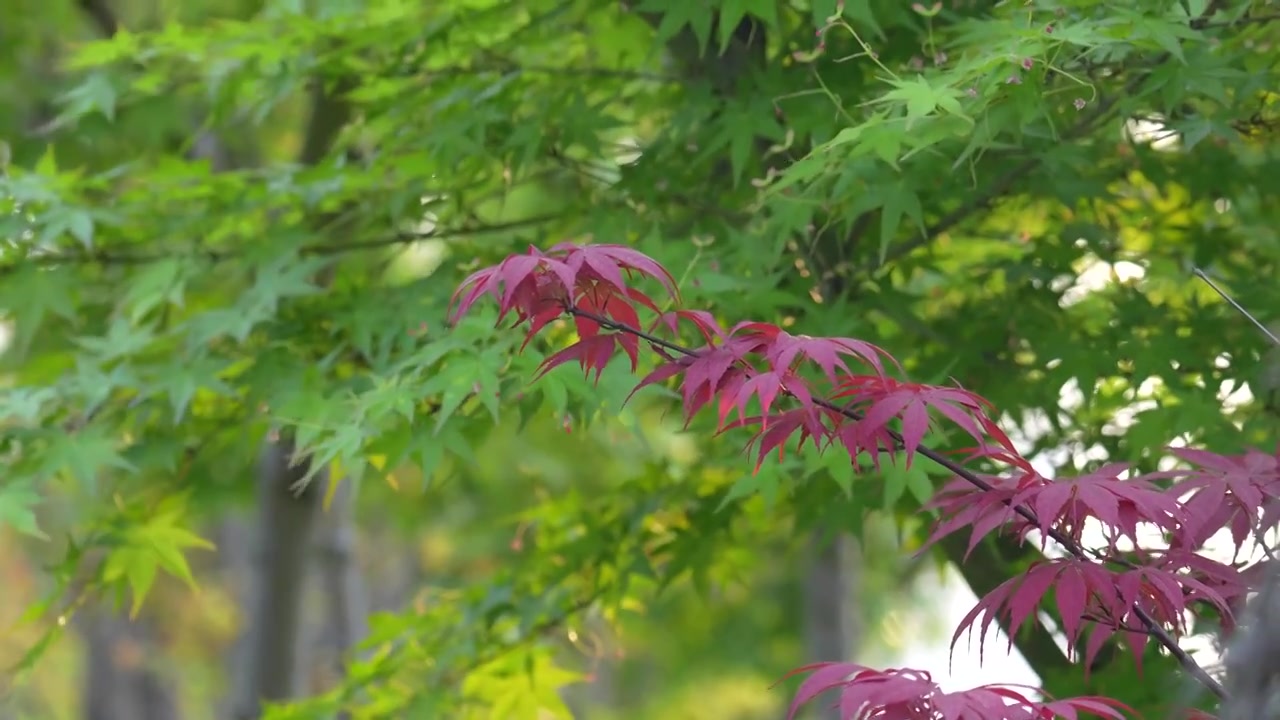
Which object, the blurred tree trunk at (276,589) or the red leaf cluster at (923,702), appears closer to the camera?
the red leaf cluster at (923,702)

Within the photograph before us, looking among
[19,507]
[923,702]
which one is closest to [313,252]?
[19,507]

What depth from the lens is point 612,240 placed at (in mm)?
2889

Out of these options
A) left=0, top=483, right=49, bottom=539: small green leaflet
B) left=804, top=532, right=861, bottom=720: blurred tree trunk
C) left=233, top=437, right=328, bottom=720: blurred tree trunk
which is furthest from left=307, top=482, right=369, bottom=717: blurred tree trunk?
left=0, top=483, right=49, bottom=539: small green leaflet

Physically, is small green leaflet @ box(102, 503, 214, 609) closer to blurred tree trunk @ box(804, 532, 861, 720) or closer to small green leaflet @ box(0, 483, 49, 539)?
small green leaflet @ box(0, 483, 49, 539)

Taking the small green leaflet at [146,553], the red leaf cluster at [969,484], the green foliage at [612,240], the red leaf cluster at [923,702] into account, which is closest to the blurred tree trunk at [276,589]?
the green foliage at [612,240]

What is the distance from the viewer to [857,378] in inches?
70.1

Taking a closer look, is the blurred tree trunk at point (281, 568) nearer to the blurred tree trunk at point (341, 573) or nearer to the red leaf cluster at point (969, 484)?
the blurred tree trunk at point (341, 573)

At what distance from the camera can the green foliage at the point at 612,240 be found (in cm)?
248

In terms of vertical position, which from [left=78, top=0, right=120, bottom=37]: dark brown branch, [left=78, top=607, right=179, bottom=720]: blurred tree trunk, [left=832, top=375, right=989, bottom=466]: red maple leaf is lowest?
[left=78, top=607, right=179, bottom=720]: blurred tree trunk

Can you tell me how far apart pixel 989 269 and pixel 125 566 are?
7.32 ft

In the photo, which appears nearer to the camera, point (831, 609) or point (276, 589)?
point (276, 589)

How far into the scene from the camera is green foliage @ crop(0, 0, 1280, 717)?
2.48 metres

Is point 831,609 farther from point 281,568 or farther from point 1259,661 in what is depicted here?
point 1259,661

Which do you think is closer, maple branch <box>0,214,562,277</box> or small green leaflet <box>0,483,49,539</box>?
small green leaflet <box>0,483,49,539</box>
